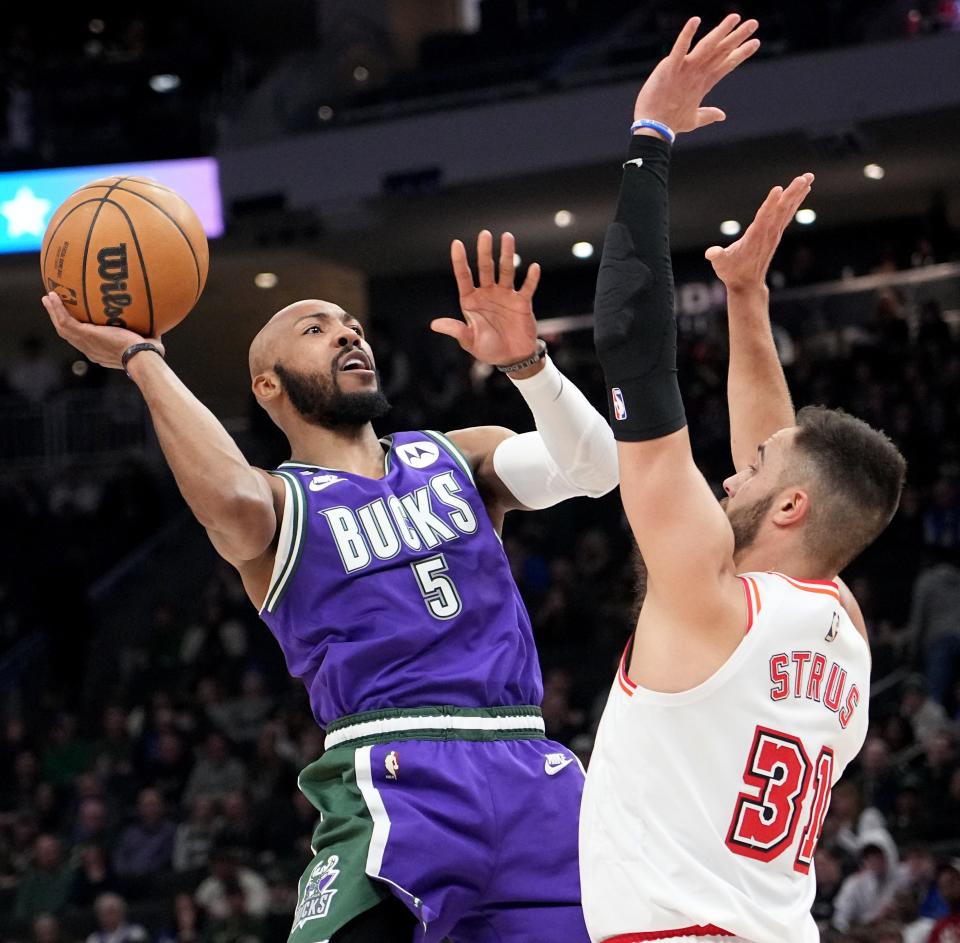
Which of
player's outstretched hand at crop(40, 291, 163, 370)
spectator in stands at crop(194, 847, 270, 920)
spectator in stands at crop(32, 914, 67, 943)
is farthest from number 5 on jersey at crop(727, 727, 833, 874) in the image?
spectator in stands at crop(32, 914, 67, 943)

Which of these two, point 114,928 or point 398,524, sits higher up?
point 398,524

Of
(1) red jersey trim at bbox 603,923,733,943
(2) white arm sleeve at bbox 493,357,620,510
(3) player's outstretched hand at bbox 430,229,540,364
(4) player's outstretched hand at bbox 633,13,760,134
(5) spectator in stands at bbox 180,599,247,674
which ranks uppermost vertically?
(4) player's outstretched hand at bbox 633,13,760,134

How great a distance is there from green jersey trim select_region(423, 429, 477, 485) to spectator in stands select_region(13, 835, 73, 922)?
24.2 ft

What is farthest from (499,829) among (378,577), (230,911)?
(230,911)

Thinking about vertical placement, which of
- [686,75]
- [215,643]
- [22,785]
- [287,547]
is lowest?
[22,785]

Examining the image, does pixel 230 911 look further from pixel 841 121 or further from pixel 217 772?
pixel 841 121

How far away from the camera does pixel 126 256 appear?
3.85 metres

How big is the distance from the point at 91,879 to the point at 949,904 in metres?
5.66

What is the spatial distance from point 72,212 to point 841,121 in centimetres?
1086

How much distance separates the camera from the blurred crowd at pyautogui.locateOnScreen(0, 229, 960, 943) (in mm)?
9055

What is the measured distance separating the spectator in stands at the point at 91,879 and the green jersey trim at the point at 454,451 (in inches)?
281

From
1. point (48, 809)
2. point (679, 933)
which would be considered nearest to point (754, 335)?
point (679, 933)

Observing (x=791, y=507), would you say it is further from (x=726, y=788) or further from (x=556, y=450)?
(x=556, y=450)

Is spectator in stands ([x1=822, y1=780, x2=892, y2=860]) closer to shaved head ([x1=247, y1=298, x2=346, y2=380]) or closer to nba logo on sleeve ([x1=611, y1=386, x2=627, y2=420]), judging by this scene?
shaved head ([x1=247, y1=298, x2=346, y2=380])
